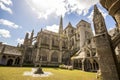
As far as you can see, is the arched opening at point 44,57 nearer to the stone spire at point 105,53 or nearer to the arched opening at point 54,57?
the arched opening at point 54,57

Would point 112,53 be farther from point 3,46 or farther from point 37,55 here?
point 3,46

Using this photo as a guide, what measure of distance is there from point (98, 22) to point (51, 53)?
29579 millimetres

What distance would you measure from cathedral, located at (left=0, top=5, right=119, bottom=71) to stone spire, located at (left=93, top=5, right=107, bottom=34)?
14785mm

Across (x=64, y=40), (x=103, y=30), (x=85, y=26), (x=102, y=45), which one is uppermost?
(x=85, y=26)

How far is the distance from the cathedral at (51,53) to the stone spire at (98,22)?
14785mm

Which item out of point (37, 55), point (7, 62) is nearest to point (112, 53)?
point (37, 55)

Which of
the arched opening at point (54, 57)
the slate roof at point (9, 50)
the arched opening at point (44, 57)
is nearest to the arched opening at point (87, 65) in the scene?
the arched opening at point (54, 57)

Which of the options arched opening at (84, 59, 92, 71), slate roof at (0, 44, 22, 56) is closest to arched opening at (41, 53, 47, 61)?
slate roof at (0, 44, 22, 56)

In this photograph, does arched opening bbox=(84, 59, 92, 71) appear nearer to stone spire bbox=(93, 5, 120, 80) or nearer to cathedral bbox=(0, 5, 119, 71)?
cathedral bbox=(0, 5, 119, 71)

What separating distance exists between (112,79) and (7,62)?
3002 centimetres

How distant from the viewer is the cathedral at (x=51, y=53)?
70.4ft

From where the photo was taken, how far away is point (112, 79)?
4.43 meters

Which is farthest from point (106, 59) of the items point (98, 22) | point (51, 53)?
point (51, 53)

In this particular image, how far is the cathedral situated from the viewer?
21466 millimetres
